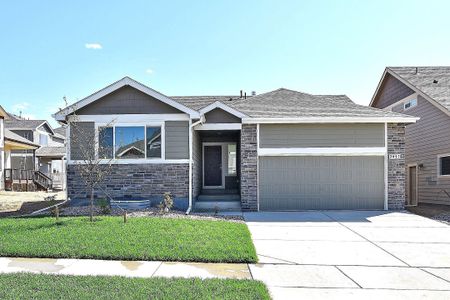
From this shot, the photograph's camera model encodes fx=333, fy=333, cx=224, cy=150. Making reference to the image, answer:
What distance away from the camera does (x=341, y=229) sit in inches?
344

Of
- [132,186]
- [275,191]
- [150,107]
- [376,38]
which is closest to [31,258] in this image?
[132,186]

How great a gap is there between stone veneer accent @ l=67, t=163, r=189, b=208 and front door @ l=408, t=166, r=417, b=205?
1177 cm

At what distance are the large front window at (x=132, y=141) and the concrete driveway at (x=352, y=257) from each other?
4.24m

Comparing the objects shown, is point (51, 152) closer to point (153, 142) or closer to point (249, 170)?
point (153, 142)

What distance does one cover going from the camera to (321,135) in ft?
39.3

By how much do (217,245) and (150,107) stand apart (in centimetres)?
647

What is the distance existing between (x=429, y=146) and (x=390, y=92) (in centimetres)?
471

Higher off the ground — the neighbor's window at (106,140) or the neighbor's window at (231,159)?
the neighbor's window at (106,140)

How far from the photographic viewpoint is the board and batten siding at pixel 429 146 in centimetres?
1396

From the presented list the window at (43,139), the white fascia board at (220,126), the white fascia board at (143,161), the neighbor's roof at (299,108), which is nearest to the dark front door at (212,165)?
the neighbor's roof at (299,108)

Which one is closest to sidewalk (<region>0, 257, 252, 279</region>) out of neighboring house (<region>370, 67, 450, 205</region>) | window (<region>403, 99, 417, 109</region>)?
neighboring house (<region>370, 67, 450, 205</region>)

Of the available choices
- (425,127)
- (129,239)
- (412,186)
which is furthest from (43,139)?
(425,127)

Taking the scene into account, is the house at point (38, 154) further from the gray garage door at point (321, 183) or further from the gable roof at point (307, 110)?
the gray garage door at point (321, 183)

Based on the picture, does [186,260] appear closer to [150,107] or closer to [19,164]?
[150,107]
